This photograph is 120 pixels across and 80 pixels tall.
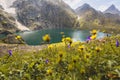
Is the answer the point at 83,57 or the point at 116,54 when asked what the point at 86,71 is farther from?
the point at 116,54

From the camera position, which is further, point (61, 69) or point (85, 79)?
point (61, 69)

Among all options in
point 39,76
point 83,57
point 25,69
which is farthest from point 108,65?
point 25,69

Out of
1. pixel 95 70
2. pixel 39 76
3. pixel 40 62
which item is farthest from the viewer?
pixel 40 62

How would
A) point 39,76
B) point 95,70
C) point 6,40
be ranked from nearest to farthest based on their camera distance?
point 95,70 < point 39,76 < point 6,40

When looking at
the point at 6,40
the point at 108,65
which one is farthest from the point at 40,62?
the point at 6,40

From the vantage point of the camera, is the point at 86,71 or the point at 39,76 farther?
the point at 39,76

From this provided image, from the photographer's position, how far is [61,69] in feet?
22.1

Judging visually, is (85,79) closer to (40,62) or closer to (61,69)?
(61,69)

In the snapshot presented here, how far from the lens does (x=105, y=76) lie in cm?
529

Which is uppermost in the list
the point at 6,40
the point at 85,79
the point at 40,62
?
the point at 6,40

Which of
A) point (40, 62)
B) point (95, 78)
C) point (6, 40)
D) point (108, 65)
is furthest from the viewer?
point (6, 40)

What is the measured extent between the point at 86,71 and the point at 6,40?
268ft

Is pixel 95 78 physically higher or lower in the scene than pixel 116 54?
lower

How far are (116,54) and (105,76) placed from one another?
1721 mm
